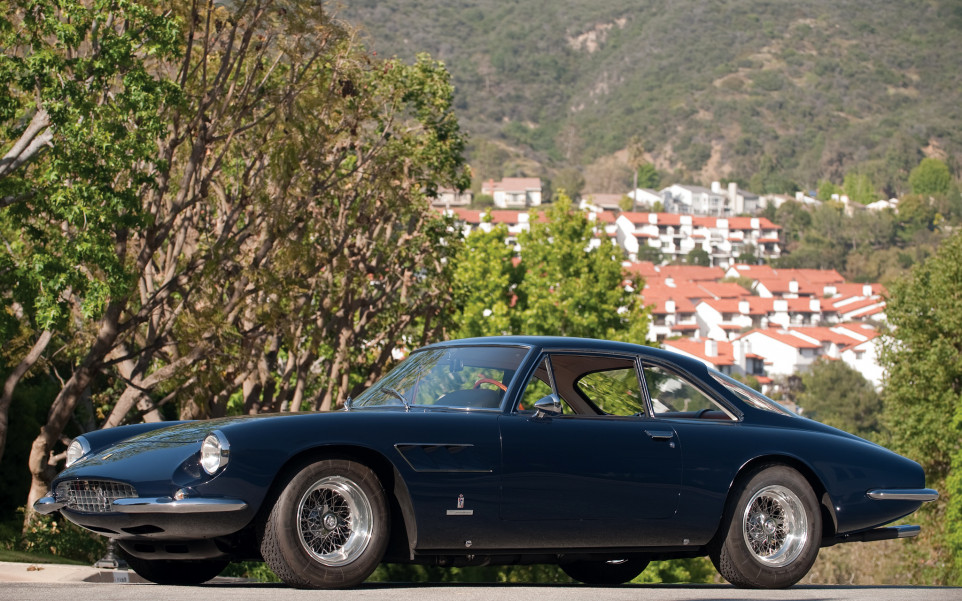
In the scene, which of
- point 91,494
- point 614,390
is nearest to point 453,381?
point 614,390

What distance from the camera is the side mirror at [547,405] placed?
7195mm

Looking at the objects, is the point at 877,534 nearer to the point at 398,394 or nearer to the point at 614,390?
the point at 614,390

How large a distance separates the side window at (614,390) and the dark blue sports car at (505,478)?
12mm

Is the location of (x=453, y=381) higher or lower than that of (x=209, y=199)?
lower

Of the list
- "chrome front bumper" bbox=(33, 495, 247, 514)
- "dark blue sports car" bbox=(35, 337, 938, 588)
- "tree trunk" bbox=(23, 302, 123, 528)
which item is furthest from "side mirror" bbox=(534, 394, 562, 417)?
"tree trunk" bbox=(23, 302, 123, 528)

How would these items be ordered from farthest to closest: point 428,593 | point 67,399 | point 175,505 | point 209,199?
1. point 209,199
2. point 67,399
3. point 428,593
4. point 175,505

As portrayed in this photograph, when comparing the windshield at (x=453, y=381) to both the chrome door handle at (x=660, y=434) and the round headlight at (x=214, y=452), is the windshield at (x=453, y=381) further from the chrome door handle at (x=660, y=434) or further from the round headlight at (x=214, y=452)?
the round headlight at (x=214, y=452)

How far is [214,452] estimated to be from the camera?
6465 mm

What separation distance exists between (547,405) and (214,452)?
193 cm

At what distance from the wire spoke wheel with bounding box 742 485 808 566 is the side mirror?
1536 millimetres

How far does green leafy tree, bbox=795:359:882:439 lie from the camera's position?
340ft

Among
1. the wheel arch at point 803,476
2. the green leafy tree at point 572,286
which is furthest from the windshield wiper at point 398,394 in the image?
the green leafy tree at point 572,286

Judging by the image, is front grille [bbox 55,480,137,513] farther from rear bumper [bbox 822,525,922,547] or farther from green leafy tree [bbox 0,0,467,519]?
green leafy tree [bbox 0,0,467,519]

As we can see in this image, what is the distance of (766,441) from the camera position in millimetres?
7926
